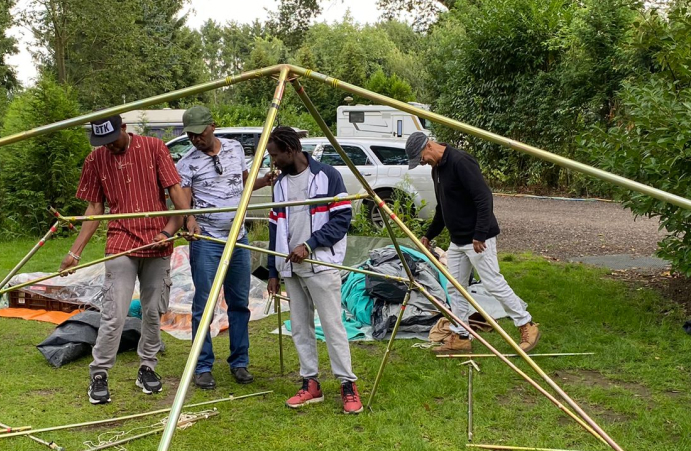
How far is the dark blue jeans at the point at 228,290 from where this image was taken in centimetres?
467

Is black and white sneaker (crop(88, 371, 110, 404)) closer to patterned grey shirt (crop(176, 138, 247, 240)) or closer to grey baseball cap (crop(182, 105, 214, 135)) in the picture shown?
patterned grey shirt (crop(176, 138, 247, 240))

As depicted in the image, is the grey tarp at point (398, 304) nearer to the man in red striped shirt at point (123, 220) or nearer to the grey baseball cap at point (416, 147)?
the grey baseball cap at point (416, 147)

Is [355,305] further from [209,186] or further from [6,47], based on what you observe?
[6,47]

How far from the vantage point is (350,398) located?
426cm

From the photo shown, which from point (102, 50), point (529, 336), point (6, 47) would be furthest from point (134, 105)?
point (6, 47)

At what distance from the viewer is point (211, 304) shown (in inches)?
81.7

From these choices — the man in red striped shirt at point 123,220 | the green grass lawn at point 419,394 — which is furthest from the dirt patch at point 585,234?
the man in red striped shirt at point 123,220

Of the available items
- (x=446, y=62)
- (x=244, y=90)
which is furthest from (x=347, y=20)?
(x=446, y=62)

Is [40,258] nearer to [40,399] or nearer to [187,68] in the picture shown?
[40,399]

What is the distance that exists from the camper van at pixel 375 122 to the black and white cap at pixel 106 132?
633 inches

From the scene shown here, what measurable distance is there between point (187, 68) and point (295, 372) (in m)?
32.1

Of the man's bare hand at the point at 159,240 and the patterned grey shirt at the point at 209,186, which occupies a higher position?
the patterned grey shirt at the point at 209,186

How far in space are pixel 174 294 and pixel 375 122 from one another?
14.6 m

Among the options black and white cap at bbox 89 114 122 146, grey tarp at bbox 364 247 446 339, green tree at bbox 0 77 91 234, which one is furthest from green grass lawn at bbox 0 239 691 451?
green tree at bbox 0 77 91 234
